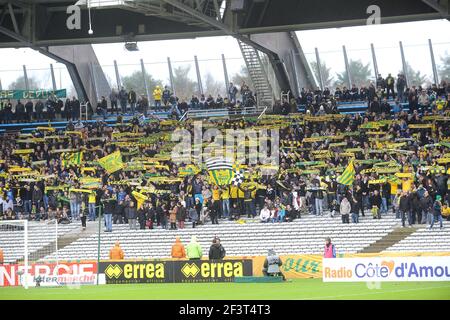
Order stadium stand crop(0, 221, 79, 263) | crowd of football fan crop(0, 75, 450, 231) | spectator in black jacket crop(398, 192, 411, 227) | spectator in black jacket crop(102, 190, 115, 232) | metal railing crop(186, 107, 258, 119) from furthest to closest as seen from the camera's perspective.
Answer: metal railing crop(186, 107, 258, 119) → spectator in black jacket crop(102, 190, 115, 232) → crowd of football fan crop(0, 75, 450, 231) → stadium stand crop(0, 221, 79, 263) → spectator in black jacket crop(398, 192, 411, 227)

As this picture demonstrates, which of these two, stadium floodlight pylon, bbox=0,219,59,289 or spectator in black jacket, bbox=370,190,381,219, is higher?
spectator in black jacket, bbox=370,190,381,219

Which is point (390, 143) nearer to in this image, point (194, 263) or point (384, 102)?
point (384, 102)

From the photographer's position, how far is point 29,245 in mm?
37031

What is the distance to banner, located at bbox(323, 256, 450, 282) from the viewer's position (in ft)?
93.4

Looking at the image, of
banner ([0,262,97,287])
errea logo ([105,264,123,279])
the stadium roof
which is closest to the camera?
banner ([0,262,97,287])

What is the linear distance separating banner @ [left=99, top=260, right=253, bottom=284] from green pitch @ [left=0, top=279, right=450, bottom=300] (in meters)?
0.77

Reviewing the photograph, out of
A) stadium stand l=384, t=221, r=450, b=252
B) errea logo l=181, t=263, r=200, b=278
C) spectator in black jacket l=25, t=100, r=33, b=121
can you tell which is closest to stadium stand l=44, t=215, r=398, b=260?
stadium stand l=384, t=221, r=450, b=252

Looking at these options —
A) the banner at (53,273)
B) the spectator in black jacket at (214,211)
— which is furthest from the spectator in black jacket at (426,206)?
the banner at (53,273)

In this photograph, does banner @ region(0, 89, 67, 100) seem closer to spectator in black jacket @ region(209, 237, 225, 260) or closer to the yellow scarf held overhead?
the yellow scarf held overhead

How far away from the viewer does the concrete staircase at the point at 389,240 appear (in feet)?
115

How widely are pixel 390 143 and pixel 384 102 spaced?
3.08 m

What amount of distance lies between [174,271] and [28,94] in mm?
21136

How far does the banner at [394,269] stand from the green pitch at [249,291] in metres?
0.28
